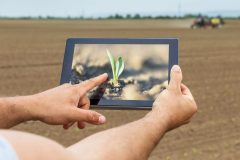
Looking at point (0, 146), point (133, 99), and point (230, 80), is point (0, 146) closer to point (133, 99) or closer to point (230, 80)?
point (133, 99)

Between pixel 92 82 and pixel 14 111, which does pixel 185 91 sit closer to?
pixel 92 82

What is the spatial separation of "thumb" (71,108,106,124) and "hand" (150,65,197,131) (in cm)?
22

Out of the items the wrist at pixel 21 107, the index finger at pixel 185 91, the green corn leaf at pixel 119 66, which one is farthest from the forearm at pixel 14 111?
the index finger at pixel 185 91

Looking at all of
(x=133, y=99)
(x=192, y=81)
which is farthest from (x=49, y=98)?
(x=192, y=81)

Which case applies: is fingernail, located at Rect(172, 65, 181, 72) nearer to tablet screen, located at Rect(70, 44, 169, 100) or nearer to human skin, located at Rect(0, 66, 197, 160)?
human skin, located at Rect(0, 66, 197, 160)

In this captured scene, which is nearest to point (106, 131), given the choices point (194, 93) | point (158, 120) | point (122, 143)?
point (122, 143)

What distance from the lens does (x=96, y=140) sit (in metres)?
1.01

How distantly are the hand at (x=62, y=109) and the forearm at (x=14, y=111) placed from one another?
0.06 feet

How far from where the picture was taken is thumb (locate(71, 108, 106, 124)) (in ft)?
4.95

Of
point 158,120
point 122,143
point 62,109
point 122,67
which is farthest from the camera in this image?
point 122,67

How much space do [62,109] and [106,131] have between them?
0.52 meters

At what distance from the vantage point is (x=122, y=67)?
1753 mm

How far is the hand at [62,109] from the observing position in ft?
4.99

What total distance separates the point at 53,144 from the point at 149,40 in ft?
3.26
